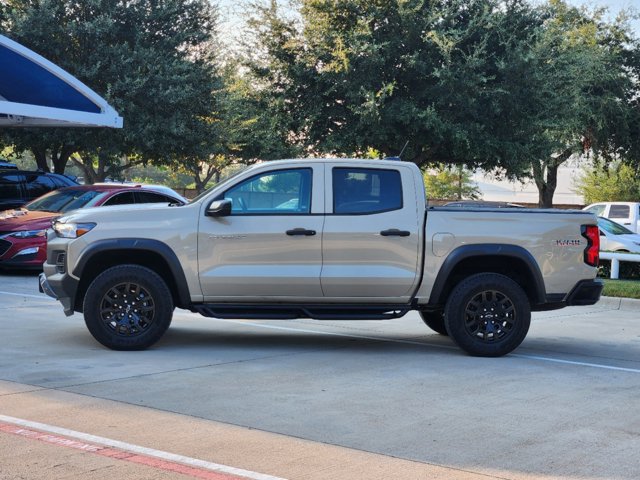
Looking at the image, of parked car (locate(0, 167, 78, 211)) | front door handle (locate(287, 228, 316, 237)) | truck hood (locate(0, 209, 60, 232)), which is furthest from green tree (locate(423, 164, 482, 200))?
front door handle (locate(287, 228, 316, 237))

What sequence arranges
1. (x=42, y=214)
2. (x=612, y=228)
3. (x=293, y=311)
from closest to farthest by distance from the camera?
(x=293, y=311) → (x=42, y=214) → (x=612, y=228)

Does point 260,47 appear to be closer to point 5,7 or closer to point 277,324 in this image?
point 5,7

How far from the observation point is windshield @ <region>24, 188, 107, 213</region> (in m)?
18.2

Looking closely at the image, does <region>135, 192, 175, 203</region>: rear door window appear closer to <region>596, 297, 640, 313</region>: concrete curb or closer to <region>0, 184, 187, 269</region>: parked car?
<region>0, 184, 187, 269</region>: parked car

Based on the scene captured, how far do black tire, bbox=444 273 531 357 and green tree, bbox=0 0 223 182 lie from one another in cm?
1887

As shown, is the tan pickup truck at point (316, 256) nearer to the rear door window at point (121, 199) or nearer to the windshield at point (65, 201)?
the rear door window at point (121, 199)

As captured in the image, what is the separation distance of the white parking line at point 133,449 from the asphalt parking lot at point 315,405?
0.01 m

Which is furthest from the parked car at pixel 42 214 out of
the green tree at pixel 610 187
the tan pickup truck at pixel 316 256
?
the green tree at pixel 610 187

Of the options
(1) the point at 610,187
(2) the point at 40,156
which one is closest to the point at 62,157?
(2) the point at 40,156

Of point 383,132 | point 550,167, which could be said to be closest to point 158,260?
point 383,132

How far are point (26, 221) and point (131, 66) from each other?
1120 centimetres

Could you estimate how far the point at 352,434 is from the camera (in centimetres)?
689

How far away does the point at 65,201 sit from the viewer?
61.3 ft

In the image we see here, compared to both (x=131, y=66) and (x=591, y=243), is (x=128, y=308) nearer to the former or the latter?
(x=591, y=243)
